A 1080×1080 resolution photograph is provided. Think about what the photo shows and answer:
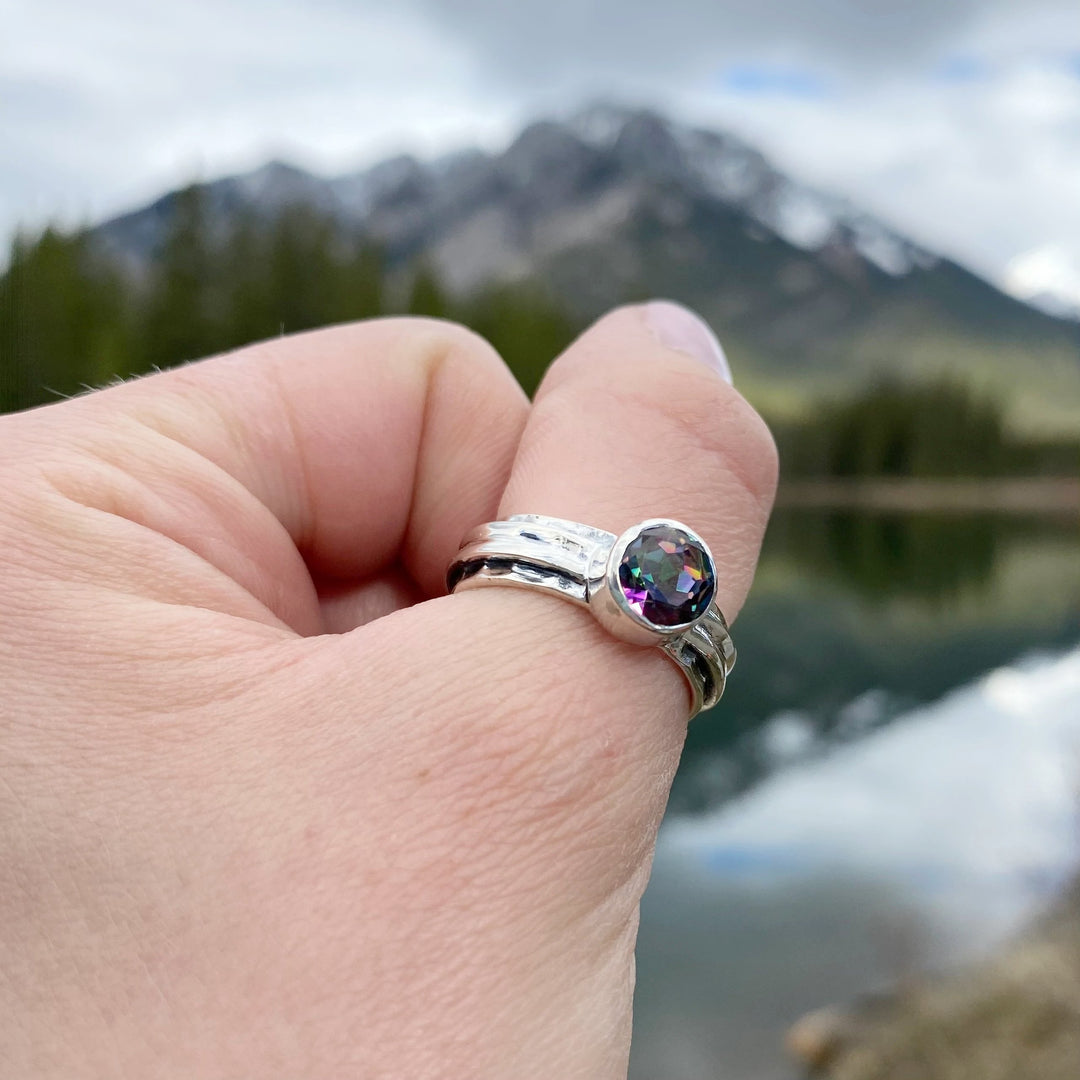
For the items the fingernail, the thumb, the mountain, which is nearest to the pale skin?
the thumb

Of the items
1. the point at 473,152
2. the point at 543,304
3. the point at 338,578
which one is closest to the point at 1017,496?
the point at 543,304

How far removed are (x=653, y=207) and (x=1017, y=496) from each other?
9056 centimetres

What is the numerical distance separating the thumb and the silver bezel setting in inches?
0.5

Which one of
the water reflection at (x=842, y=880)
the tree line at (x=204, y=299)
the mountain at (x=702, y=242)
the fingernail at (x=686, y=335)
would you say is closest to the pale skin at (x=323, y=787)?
the fingernail at (x=686, y=335)

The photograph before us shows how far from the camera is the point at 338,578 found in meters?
1.09

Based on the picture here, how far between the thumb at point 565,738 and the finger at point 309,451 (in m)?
0.26

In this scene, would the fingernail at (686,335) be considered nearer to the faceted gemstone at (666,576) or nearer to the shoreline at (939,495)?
the faceted gemstone at (666,576)

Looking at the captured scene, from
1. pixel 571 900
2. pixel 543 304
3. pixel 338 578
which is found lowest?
pixel 543 304

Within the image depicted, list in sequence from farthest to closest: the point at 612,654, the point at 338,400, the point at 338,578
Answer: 1. the point at 338,578
2. the point at 338,400
3. the point at 612,654

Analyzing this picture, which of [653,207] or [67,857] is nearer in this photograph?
[67,857]

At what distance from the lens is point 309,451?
A: 96cm

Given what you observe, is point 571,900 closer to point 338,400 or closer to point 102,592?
point 102,592

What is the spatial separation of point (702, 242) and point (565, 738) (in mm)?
126856

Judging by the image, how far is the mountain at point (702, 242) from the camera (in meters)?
107
